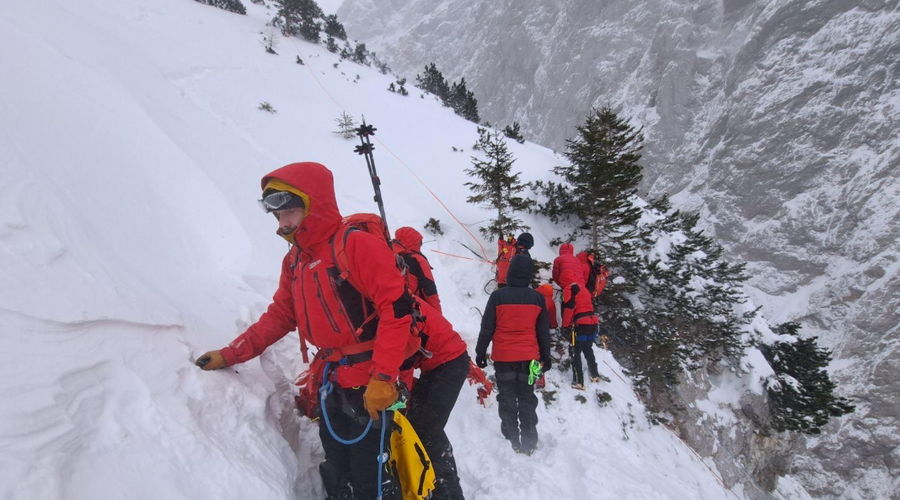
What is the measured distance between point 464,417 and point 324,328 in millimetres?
3437

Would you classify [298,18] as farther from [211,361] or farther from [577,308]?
[211,361]

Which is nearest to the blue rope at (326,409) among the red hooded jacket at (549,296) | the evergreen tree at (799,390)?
the red hooded jacket at (549,296)

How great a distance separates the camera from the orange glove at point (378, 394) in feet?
8.12

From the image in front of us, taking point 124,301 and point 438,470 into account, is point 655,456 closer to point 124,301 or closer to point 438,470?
point 438,470

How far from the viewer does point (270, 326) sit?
3.02 meters

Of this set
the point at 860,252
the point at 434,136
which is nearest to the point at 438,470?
the point at 434,136

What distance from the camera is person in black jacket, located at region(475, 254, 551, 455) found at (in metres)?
5.00

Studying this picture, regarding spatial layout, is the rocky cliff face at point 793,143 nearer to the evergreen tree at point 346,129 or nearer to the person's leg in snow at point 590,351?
the person's leg in snow at point 590,351

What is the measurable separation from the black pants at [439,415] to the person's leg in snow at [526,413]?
5.89 feet

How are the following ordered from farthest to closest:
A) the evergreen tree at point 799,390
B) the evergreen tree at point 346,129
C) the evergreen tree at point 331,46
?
the evergreen tree at point 331,46 → the evergreen tree at point 799,390 → the evergreen tree at point 346,129

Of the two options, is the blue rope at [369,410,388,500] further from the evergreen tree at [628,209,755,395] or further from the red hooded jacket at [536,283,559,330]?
the evergreen tree at [628,209,755,395]

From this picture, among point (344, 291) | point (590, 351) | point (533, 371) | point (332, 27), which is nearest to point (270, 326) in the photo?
point (344, 291)

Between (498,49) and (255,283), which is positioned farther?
(498,49)

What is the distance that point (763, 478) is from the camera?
540 inches
